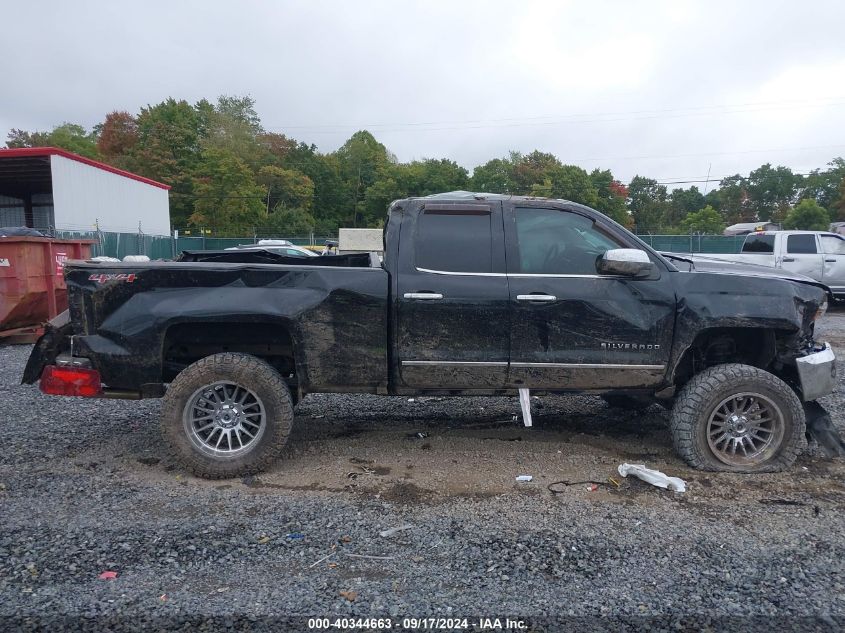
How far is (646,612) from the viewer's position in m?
2.94

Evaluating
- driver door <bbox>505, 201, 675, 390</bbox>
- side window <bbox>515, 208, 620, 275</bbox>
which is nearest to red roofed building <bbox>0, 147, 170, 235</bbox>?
side window <bbox>515, 208, 620, 275</bbox>

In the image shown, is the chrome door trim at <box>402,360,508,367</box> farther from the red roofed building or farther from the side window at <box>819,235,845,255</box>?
the red roofed building

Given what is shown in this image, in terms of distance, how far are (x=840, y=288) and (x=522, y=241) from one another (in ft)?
43.4

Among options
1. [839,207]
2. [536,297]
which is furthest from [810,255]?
[839,207]

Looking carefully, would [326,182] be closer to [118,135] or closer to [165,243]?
[118,135]

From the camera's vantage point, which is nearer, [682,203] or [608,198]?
[608,198]

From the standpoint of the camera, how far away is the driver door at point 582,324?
457 cm

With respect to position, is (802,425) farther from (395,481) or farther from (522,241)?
(395,481)

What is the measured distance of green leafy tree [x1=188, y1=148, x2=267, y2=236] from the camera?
47312 mm

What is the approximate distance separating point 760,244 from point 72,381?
50.7 feet

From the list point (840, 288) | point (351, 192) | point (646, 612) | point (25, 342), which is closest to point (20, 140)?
point (351, 192)

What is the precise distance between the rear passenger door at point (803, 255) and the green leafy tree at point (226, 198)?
3880cm

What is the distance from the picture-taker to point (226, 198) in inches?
1887

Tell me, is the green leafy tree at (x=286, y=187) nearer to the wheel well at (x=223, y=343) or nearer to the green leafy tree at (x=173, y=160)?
the green leafy tree at (x=173, y=160)
